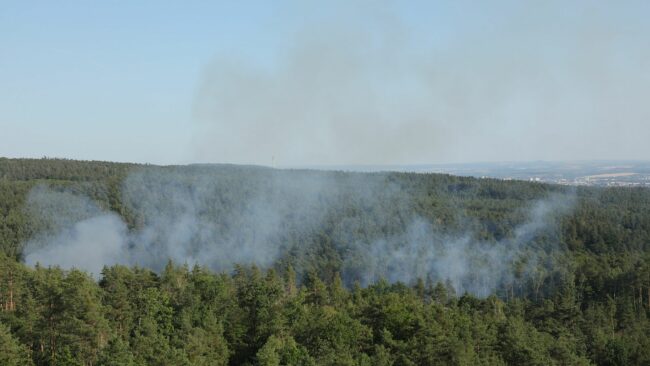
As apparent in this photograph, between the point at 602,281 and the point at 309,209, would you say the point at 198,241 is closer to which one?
the point at 309,209

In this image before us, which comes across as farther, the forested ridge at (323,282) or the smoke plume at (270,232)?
the smoke plume at (270,232)

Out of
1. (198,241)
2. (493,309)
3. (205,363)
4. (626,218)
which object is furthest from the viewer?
(198,241)

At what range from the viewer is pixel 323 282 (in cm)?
6397

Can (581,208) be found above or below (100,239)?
above

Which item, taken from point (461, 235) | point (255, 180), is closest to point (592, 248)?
point (461, 235)

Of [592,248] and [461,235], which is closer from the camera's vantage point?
[592,248]

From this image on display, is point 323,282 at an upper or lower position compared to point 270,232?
lower

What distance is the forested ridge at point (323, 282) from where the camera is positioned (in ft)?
94.9

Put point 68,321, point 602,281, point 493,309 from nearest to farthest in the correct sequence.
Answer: point 68,321 < point 493,309 < point 602,281

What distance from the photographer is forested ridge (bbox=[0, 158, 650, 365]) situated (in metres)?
28.9

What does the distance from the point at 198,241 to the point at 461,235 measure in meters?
38.2

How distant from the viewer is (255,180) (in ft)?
420

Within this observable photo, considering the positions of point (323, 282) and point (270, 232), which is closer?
point (323, 282)

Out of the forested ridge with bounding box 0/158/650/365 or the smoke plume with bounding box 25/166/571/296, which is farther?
the smoke plume with bounding box 25/166/571/296
